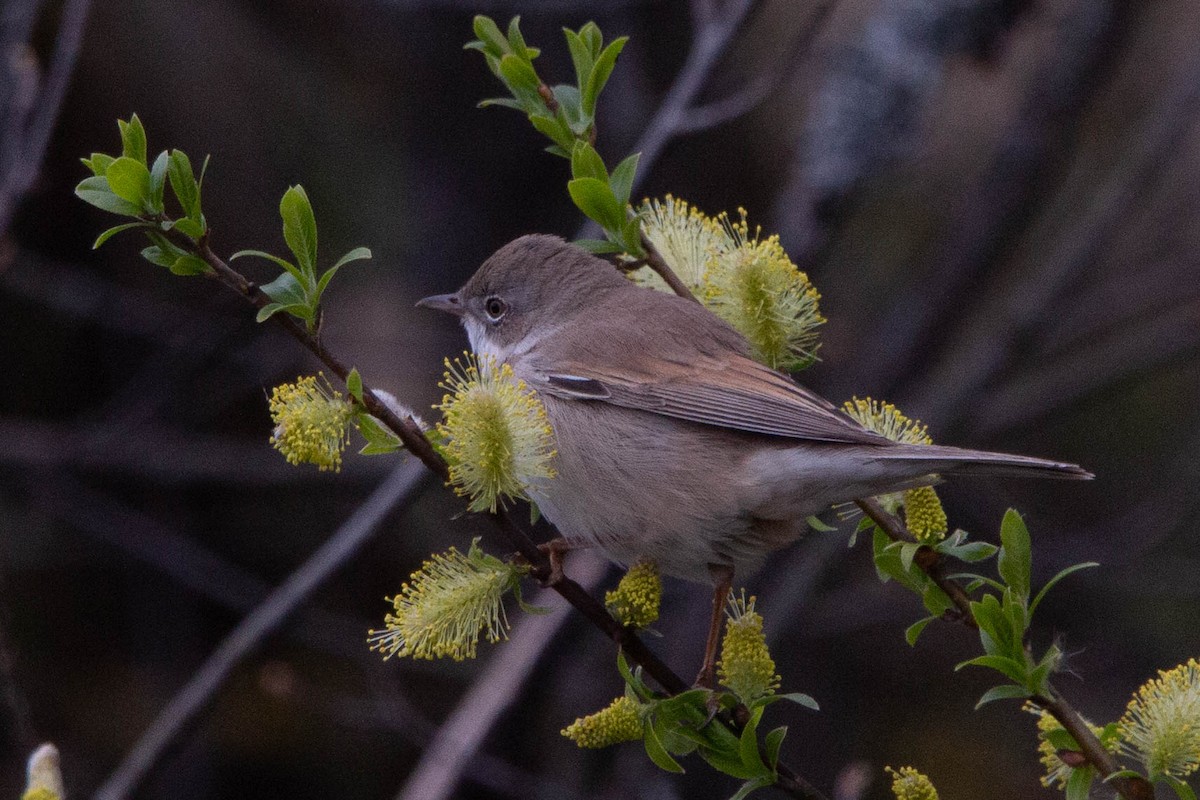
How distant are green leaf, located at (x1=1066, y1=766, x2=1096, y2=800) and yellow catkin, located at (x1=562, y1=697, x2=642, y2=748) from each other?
28.3 inches

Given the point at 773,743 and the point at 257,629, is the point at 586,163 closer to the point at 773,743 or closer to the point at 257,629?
the point at 773,743

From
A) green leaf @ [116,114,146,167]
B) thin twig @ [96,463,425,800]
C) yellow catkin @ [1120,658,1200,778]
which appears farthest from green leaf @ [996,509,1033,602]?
thin twig @ [96,463,425,800]

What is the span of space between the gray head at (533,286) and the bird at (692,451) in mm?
259

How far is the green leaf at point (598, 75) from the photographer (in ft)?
7.87

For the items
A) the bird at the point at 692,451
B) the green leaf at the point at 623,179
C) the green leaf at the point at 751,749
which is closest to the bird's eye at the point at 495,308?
the bird at the point at 692,451

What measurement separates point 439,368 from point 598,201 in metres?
3.83

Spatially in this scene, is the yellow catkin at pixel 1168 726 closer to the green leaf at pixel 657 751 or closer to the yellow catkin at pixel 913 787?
the yellow catkin at pixel 913 787

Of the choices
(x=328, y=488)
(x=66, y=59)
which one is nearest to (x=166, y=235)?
(x=66, y=59)

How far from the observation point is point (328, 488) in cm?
634

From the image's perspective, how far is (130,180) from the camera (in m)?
1.98

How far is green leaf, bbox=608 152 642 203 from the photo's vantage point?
2.40 metres

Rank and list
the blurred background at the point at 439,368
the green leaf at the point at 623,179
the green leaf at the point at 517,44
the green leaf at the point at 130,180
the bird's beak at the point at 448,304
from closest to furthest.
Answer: the green leaf at the point at 130,180 < the green leaf at the point at 623,179 < the green leaf at the point at 517,44 < the bird's beak at the point at 448,304 < the blurred background at the point at 439,368

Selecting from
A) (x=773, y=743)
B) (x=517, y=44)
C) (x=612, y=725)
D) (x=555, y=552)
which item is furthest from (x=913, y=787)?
(x=517, y=44)

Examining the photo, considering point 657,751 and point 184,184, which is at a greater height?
point 184,184
